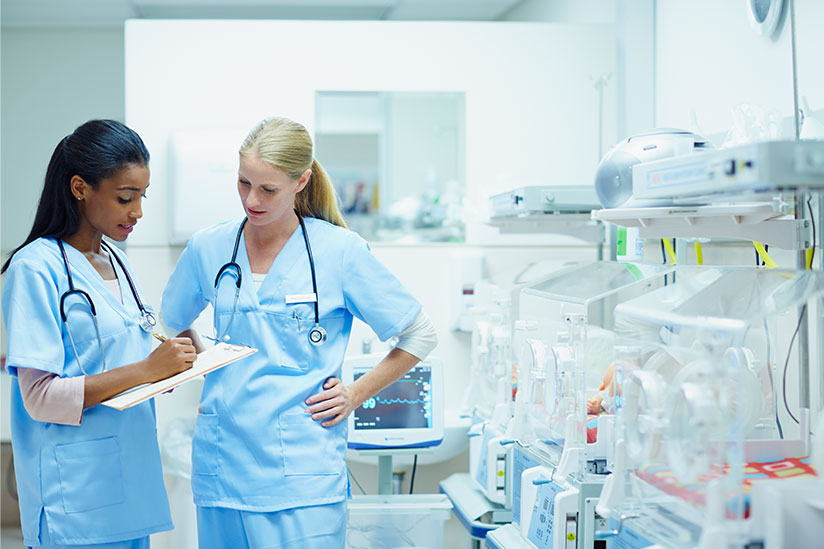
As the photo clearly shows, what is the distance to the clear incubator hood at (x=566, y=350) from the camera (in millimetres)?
2000

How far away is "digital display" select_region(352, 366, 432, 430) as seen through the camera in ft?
9.39

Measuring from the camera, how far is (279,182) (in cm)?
180

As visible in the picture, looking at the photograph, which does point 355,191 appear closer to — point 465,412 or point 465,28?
point 465,28

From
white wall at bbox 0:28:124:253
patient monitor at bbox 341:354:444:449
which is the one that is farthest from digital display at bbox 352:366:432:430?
white wall at bbox 0:28:124:253

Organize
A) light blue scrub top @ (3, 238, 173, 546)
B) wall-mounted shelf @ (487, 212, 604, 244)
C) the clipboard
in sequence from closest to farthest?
1. the clipboard
2. light blue scrub top @ (3, 238, 173, 546)
3. wall-mounted shelf @ (487, 212, 604, 244)

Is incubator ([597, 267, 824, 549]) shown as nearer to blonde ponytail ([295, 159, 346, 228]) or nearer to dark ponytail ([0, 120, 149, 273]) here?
blonde ponytail ([295, 159, 346, 228])

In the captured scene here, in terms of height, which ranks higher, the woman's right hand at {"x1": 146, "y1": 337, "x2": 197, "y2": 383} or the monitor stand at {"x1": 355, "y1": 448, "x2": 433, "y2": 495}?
the woman's right hand at {"x1": 146, "y1": 337, "x2": 197, "y2": 383}

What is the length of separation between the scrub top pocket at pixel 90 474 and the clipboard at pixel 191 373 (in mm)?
117

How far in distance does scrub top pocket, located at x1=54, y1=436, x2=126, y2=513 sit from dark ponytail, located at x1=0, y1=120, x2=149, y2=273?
0.43 metres

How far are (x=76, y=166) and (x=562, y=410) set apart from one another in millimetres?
1273

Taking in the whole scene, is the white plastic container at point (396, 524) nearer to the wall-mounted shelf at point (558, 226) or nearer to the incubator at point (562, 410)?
the incubator at point (562, 410)

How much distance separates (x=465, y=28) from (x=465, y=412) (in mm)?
1606

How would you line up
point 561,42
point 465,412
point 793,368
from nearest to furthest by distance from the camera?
1. point 793,368
2. point 465,412
3. point 561,42

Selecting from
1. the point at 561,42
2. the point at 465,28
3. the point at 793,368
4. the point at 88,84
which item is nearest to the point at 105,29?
the point at 88,84
